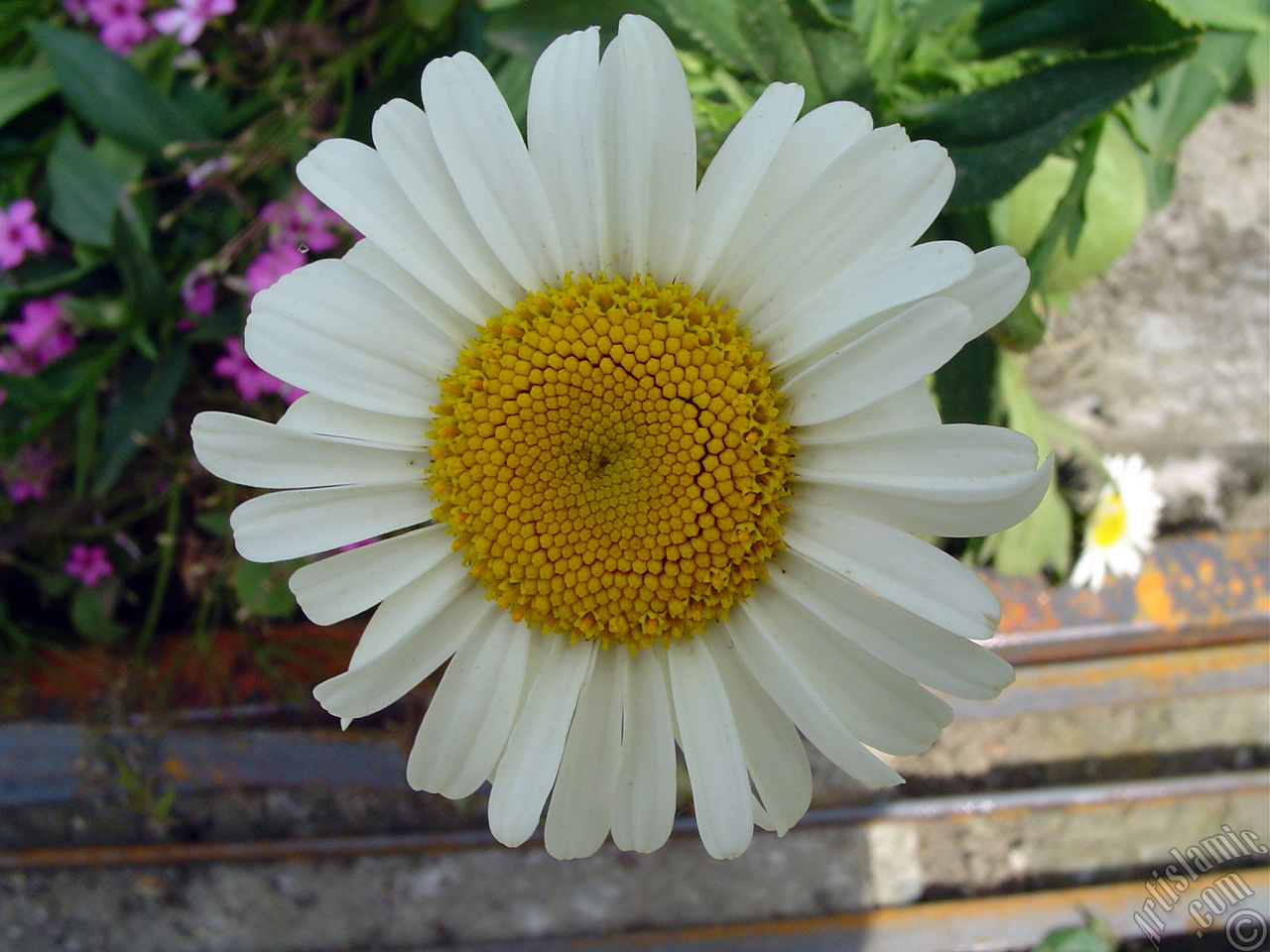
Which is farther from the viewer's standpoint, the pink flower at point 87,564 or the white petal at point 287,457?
the pink flower at point 87,564

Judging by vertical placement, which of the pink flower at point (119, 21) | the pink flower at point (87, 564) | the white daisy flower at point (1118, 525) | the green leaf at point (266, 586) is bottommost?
the white daisy flower at point (1118, 525)

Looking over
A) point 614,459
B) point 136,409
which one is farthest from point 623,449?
point 136,409

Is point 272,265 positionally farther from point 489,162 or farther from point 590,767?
point 590,767

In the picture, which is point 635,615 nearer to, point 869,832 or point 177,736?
point 869,832

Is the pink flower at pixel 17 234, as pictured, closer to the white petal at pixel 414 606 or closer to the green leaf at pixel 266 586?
the green leaf at pixel 266 586

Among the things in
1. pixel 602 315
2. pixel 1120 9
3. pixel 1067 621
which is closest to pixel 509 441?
pixel 602 315

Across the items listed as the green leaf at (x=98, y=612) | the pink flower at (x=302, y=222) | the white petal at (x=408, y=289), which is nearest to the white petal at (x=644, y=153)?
the white petal at (x=408, y=289)
